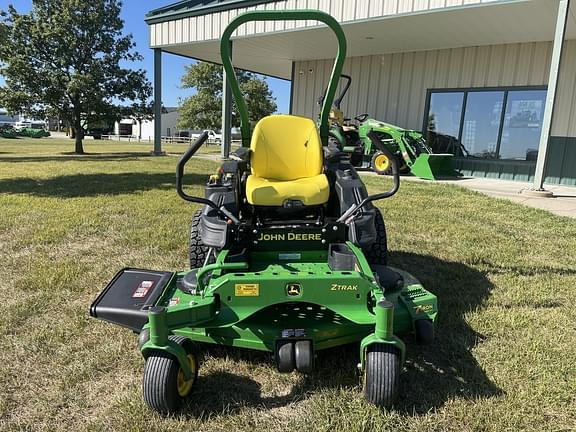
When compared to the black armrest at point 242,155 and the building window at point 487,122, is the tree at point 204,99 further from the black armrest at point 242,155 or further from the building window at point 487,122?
the black armrest at point 242,155

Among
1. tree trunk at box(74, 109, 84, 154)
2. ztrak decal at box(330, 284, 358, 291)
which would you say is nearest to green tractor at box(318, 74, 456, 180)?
ztrak decal at box(330, 284, 358, 291)

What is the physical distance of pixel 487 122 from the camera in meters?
11.1

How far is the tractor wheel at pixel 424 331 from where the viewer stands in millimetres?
2168

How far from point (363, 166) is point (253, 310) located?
10451mm

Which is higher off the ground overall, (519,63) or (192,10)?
(192,10)

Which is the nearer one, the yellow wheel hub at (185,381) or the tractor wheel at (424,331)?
the yellow wheel hub at (185,381)

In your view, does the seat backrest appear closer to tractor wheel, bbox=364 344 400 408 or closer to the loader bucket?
tractor wheel, bbox=364 344 400 408

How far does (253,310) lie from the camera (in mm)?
2029

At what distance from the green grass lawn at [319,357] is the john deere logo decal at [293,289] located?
44 centimetres

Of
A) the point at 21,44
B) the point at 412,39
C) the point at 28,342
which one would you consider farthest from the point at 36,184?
the point at 21,44

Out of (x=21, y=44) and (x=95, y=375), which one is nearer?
(x=95, y=375)

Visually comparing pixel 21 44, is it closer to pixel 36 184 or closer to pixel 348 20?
pixel 36 184

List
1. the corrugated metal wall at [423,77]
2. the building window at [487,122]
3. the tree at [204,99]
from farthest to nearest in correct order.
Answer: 1. the tree at [204,99]
2. the building window at [487,122]
3. the corrugated metal wall at [423,77]

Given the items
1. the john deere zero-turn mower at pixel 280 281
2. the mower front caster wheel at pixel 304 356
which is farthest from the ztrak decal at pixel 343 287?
the mower front caster wheel at pixel 304 356
